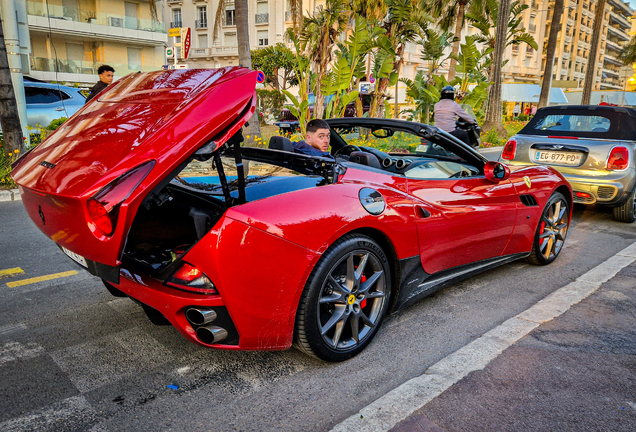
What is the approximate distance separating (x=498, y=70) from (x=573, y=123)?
11710 mm

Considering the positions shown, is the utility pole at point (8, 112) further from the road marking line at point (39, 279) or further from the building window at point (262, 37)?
the building window at point (262, 37)

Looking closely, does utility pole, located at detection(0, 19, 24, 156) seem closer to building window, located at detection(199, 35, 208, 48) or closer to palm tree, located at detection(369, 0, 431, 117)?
palm tree, located at detection(369, 0, 431, 117)

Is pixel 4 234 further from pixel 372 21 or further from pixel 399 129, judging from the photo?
pixel 372 21

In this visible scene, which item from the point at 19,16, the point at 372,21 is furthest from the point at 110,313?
the point at 372,21

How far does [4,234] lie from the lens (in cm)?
545

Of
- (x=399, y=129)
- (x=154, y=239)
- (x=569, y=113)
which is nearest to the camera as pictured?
(x=154, y=239)

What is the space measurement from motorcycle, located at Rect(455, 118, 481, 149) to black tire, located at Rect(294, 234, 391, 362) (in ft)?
19.0

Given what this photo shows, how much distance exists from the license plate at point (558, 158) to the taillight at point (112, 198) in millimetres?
6198

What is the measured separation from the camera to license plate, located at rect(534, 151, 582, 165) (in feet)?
22.0

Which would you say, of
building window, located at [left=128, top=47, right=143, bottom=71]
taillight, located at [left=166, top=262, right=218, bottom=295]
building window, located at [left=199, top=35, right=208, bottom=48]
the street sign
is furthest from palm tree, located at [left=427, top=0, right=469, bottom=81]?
building window, located at [left=199, top=35, right=208, bottom=48]

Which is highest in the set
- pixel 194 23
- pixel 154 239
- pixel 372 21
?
pixel 194 23

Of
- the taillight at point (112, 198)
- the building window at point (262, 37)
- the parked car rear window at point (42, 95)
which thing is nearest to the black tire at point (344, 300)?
the taillight at point (112, 198)

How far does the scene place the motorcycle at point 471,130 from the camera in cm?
816

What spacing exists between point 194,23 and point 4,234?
170 feet
